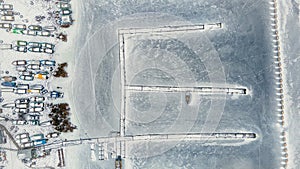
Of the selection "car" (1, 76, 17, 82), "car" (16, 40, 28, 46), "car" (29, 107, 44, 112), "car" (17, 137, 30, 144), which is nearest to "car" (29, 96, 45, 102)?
"car" (29, 107, 44, 112)

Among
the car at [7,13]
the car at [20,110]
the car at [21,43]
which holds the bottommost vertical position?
the car at [20,110]

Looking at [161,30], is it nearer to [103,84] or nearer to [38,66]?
[103,84]

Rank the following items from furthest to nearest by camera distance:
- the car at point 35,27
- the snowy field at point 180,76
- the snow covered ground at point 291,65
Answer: the car at point 35,27, the snowy field at point 180,76, the snow covered ground at point 291,65

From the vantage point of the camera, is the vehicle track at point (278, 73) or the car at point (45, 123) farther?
the car at point (45, 123)

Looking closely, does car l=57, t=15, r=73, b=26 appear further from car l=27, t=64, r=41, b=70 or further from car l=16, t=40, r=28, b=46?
car l=27, t=64, r=41, b=70

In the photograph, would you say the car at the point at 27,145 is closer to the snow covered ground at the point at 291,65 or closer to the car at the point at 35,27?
the car at the point at 35,27

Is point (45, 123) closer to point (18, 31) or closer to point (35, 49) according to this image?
point (35, 49)

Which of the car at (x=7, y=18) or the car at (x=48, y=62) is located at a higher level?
the car at (x=7, y=18)

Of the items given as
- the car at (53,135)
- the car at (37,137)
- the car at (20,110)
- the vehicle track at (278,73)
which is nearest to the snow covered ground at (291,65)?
the vehicle track at (278,73)

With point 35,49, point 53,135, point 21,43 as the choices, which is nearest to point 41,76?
point 35,49
